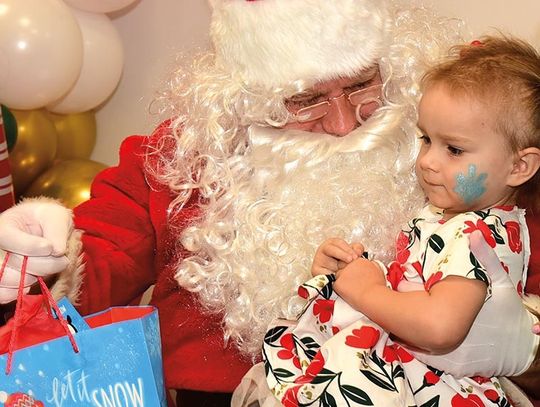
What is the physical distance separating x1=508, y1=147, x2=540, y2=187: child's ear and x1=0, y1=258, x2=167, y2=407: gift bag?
0.64 metres

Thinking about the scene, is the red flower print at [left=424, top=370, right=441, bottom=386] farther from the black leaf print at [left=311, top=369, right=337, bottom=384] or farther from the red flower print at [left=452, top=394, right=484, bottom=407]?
the black leaf print at [left=311, top=369, right=337, bottom=384]

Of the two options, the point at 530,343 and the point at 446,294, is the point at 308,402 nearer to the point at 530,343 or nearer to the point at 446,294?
the point at 446,294

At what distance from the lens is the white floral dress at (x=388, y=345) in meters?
1.21

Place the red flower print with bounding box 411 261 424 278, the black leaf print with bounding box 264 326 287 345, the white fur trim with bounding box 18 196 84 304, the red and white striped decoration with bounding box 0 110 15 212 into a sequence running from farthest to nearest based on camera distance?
the red and white striped decoration with bounding box 0 110 15 212 < the white fur trim with bounding box 18 196 84 304 < the black leaf print with bounding box 264 326 287 345 < the red flower print with bounding box 411 261 424 278

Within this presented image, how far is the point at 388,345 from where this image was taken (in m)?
1.32

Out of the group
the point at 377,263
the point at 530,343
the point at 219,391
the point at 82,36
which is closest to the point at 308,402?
the point at 377,263

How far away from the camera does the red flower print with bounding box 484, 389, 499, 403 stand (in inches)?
51.3

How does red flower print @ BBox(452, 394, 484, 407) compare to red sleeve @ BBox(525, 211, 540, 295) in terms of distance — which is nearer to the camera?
red flower print @ BBox(452, 394, 484, 407)

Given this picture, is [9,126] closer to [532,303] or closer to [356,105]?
[356,105]

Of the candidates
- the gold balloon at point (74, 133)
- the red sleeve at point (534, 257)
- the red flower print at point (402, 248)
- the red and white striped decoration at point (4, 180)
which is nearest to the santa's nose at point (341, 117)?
the red flower print at point (402, 248)

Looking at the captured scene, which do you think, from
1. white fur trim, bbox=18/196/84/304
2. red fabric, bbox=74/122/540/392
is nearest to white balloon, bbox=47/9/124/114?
red fabric, bbox=74/122/540/392

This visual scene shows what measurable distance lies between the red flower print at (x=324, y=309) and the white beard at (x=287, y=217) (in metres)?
0.22

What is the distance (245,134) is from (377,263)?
509 mm

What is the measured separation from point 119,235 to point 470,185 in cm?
81
